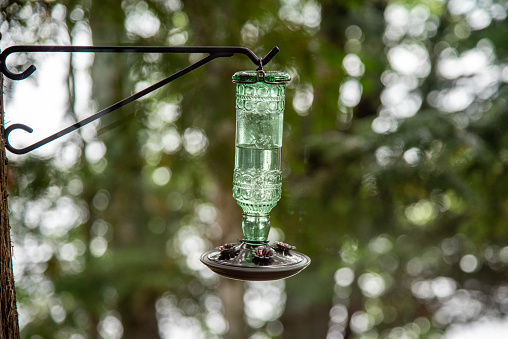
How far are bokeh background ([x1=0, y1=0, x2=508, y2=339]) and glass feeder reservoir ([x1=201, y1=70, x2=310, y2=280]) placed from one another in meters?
1.46

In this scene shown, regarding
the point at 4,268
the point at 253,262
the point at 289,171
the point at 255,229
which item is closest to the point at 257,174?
the point at 255,229

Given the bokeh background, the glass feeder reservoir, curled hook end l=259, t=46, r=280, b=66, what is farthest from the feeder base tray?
the bokeh background

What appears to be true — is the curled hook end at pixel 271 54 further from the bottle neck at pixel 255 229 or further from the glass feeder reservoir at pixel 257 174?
the bottle neck at pixel 255 229

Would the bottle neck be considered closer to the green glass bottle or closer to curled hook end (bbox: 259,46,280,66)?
the green glass bottle

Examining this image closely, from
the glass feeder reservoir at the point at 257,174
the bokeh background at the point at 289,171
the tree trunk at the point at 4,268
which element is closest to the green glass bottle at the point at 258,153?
the glass feeder reservoir at the point at 257,174

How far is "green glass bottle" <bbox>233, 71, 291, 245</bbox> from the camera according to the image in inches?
75.3

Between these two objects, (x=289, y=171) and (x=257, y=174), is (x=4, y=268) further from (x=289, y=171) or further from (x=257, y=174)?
(x=289, y=171)

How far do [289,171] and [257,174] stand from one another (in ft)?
10.9

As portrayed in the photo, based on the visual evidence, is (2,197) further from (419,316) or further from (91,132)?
(419,316)

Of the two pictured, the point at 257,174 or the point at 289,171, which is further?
the point at 289,171

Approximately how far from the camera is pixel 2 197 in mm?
1832

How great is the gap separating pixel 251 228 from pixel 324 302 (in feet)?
16.8

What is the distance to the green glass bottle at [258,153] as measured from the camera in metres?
1.91

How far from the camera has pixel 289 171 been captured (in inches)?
208
